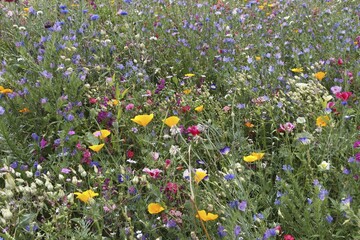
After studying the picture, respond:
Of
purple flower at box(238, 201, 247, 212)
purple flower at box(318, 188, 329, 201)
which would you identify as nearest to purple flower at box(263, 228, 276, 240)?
purple flower at box(238, 201, 247, 212)

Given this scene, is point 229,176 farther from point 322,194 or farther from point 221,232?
point 322,194

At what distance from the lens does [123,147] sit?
228cm

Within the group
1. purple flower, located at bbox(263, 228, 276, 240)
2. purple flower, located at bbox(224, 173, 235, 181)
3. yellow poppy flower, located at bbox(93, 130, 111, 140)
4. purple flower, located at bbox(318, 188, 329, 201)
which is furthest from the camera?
yellow poppy flower, located at bbox(93, 130, 111, 140)

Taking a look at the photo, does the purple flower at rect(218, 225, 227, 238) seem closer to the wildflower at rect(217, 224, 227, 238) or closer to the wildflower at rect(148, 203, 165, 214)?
the wildflower at rect(217, 224, 227, 238)

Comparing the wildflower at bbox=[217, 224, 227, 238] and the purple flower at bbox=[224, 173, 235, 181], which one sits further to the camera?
the purple flower at bbox=[224, 173, 235, 181]

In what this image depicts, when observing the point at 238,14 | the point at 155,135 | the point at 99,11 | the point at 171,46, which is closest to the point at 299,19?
the point at 238,14

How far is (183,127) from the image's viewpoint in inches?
88.9

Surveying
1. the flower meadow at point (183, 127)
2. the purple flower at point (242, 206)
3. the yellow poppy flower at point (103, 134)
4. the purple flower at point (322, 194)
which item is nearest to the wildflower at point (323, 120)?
the flower meadow at point (183, 127)

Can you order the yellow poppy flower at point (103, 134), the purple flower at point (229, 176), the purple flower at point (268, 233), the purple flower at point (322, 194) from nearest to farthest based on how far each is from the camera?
the purple flower at point (268, 233), the purple flower at point (322, 194), the purple flower at point (229, 176), the yellow poppy flower at point (103, 134)

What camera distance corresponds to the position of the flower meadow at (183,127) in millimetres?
1618

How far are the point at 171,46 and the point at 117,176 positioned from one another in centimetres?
152

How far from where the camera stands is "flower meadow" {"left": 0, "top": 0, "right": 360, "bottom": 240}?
1.62 metres

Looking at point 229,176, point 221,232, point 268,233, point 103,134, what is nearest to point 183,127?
point 103,134

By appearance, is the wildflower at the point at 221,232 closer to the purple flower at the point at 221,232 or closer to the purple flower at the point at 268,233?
the purple flower at the point at 221,232
